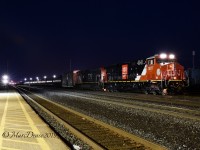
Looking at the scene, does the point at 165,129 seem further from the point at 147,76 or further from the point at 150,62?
the point at 147,76

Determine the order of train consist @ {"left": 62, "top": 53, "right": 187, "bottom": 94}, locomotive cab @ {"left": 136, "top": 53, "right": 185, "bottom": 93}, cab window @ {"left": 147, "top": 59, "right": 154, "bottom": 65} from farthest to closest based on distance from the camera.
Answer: cab window @ {"left": 147, "top": 59, "right": 154, "bottom": 65}
train consist @ {"left": 62, "top": 53, "right": 187, "bottom": 94}
locomotive cab @ {"left": 136, "top": 53, "right": 185, "bottom": 93}

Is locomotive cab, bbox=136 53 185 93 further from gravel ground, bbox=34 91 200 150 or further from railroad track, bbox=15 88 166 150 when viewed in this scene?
railroad track, bbox=15 88 166 150

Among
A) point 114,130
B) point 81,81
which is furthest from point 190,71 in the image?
point 81,81

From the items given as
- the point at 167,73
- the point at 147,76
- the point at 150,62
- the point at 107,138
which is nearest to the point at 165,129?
the point at 107,138

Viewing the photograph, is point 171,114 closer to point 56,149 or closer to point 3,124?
point 3,124

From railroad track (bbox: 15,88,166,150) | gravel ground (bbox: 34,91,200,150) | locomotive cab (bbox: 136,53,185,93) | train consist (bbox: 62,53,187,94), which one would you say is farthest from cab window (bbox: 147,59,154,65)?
railroad track (bbox: 15,88,166,150)

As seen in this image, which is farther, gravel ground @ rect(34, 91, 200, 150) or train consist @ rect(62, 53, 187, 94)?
train consist @ rect(62, 53, 187, 94)

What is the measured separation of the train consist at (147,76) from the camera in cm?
3014

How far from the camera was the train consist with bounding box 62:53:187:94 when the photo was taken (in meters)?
30.1

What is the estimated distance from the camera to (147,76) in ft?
107

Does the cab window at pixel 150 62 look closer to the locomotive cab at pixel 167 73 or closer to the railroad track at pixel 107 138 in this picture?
the locomotive cab at pixel 167 73

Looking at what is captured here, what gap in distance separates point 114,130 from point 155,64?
1995cm

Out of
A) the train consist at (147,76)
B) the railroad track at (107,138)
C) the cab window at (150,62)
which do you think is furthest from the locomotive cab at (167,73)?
the railroad track at (107,138)

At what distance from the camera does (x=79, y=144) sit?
9.37 m
